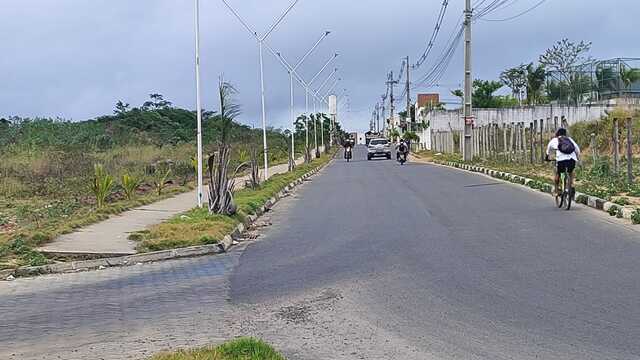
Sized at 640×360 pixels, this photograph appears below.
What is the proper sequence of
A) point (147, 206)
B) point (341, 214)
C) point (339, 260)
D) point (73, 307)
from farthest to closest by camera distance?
point (147, 206), point (341, 214), point (339, 260), point (73, 307)

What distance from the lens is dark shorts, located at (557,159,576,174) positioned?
1731 cm

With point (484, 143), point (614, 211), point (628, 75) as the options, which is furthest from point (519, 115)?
point (614, 211)

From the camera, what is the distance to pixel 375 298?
8805 millimetres

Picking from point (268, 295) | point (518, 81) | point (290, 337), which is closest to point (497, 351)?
point (290, 337)

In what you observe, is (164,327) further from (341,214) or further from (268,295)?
(341,214)

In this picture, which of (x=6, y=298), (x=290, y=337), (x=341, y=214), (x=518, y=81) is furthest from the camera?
(x=518, y=81)

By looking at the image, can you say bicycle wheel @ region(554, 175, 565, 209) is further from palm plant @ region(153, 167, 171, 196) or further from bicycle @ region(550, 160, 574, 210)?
palm plant @ region(153, 167, 171, 196)

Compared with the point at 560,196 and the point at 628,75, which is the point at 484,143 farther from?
the point at 560,196

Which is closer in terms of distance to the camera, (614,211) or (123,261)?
(123,261)

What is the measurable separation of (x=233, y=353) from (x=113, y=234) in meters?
9.31

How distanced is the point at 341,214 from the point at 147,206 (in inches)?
224

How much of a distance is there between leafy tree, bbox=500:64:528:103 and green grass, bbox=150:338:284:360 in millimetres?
79090

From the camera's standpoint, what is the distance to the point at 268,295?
9.38 meters

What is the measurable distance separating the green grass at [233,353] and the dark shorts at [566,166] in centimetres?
1223
